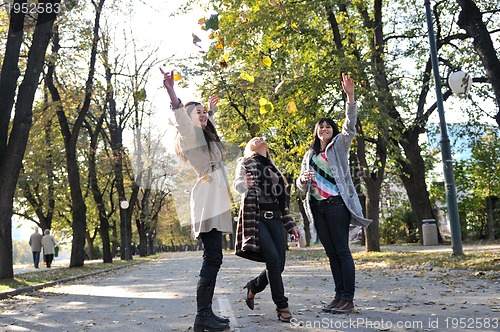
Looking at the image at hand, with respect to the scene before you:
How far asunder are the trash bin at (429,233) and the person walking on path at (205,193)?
20339 millimetres

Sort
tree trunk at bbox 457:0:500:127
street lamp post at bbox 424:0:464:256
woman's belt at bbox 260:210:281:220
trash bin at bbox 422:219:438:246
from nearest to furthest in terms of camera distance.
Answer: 1. woman's belt at bbox 260:210:281:220
2. tree trunk at bbox 457:0:500:127
3. street lamp post at bbox 424:0:464:256
4. trash bin at bbox 422:219:438:246

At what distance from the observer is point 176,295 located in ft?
31.6

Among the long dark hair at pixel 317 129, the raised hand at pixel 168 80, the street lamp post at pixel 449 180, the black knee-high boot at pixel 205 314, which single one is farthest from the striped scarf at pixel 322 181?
the street lamp post at pixel 449 180

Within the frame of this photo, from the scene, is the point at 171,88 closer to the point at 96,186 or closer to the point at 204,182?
the point at 204,182

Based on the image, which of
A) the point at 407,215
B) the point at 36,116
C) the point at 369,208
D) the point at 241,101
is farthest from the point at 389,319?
the point at 407,215

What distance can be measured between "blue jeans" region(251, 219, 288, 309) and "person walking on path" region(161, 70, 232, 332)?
49 centimetres

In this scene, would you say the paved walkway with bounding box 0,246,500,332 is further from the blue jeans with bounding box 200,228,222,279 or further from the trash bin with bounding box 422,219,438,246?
the trash bin with bounding box 422,219,438,246

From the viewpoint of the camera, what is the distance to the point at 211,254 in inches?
216

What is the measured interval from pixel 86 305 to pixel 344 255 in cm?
483

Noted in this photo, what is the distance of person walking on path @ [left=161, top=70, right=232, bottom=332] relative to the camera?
5379mm

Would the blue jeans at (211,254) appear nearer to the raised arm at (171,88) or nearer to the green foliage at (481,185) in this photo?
the raised arm at (171,88)

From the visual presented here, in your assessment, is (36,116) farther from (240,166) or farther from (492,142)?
(492,142)

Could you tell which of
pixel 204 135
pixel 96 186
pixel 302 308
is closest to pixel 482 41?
pixel 302 308

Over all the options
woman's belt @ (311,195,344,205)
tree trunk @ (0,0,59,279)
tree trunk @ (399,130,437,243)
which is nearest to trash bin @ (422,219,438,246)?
tree trunk @ (399,130,437,243)
